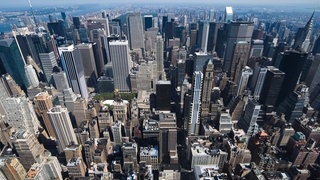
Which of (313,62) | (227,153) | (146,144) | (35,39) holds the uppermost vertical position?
(35,39)

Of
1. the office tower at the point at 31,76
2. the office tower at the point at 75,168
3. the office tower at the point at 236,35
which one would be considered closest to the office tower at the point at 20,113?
the office tower at the point at 75,168

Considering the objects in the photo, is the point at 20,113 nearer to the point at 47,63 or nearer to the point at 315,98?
the point at 47,63

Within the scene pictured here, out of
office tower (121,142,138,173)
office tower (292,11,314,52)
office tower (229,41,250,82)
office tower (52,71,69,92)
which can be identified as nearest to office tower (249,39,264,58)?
office tower (229,41,250,82)

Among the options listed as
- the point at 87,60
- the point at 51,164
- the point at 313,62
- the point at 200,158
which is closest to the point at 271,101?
the point at 313,62

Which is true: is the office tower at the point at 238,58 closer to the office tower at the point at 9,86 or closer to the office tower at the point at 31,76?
the office tower at the point at 31,76

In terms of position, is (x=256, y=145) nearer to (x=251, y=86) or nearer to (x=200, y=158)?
(x=200, y=158)

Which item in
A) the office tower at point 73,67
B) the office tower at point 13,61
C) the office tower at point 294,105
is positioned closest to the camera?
the office tower at point 294,105

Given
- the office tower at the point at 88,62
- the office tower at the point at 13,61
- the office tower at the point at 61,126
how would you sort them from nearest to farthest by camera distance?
the office tower at the point at 61,126, the office tower at the point at 13,61, the office tower at the point at 88,62
